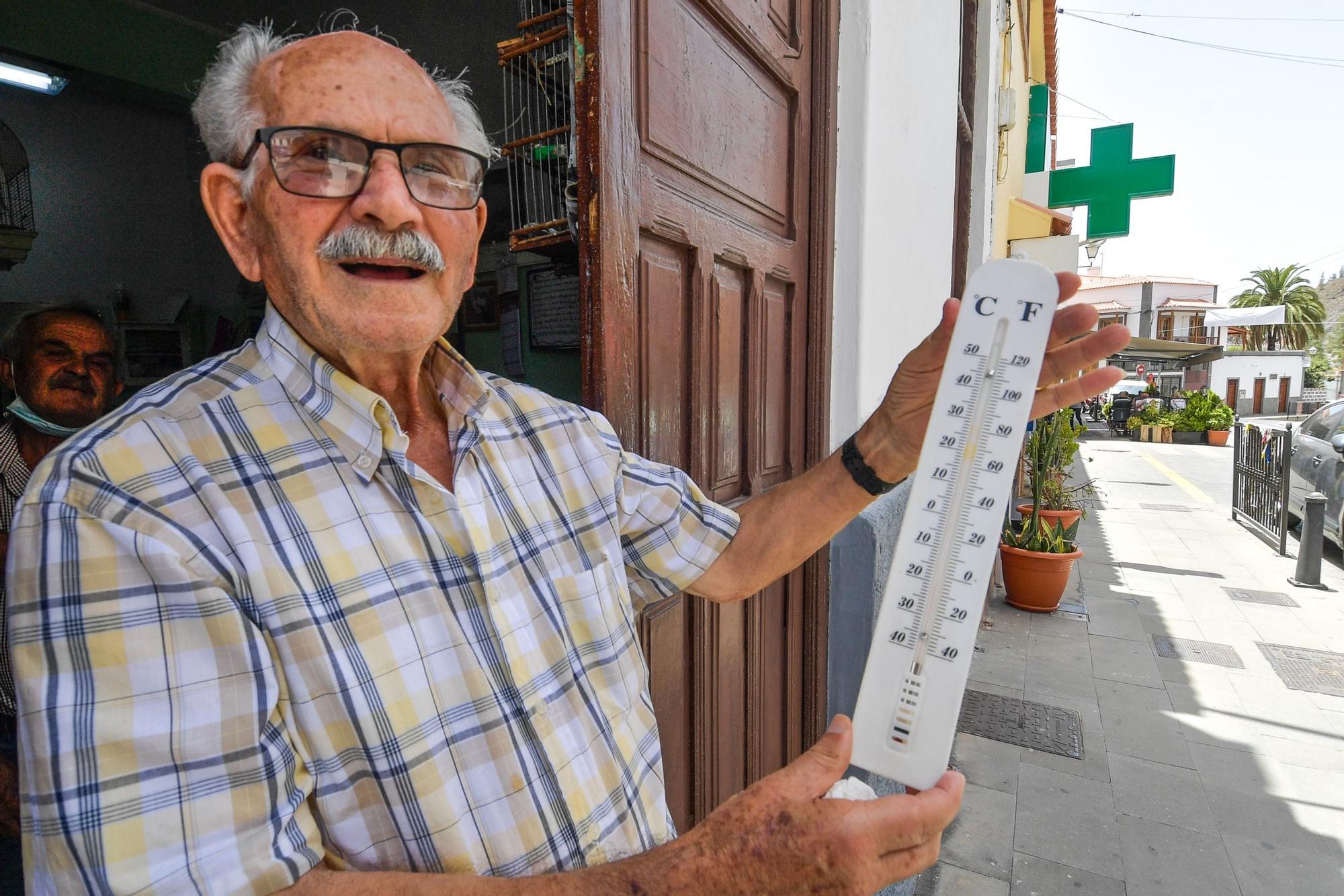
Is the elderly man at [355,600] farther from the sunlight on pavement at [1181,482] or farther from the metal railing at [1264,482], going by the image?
the sunlight on pavement at [1181,482]

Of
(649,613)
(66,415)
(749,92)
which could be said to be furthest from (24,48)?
(649,613)

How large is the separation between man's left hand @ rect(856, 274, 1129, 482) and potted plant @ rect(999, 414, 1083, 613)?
4.51m

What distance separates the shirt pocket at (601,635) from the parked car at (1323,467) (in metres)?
7.89

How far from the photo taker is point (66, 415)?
1945 millimetres

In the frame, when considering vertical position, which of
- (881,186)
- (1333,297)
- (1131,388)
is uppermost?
(1333,297)

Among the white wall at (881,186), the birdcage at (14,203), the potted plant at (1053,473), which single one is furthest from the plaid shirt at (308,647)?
the potted plant at (1053,473)

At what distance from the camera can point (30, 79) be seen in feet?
11.6

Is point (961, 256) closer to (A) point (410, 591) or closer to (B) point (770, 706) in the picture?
(B) point (770, 706)

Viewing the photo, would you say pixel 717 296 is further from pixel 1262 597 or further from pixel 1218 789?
pixel 1262 597

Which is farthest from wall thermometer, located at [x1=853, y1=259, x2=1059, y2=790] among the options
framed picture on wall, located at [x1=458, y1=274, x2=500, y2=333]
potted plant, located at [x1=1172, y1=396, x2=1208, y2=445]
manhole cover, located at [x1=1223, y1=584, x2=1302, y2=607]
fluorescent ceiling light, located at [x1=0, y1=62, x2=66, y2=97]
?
potted plant, located at [x1=1172, y1=396, x2=1208, y2=445]

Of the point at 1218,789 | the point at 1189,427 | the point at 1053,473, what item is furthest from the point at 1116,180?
the point at 1189,427

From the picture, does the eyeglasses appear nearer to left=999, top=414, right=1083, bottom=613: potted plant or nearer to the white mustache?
the white mustache

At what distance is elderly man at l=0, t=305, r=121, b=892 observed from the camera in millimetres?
1833

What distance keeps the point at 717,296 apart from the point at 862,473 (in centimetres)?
80
